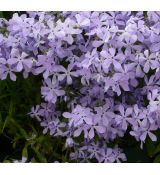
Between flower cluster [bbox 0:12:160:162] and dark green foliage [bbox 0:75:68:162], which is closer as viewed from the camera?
flower cluster [bbox 0:12:160:162]

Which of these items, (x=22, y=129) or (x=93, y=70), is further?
(x=22, y=129)

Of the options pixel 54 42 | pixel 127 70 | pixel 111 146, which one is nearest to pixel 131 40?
pixel 127 70

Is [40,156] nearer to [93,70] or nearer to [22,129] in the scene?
[22,129]

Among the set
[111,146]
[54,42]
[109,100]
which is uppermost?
[54,42]

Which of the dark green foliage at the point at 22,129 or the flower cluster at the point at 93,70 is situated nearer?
the flower cluster at the point at 93,70

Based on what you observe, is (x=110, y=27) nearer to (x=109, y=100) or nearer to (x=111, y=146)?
(x=109, y=100)

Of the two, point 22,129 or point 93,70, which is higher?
point 93,70

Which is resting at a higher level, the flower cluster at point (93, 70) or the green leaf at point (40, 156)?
the flower cluster at point (93, 70)

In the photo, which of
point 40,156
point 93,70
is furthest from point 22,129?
point 93,70
